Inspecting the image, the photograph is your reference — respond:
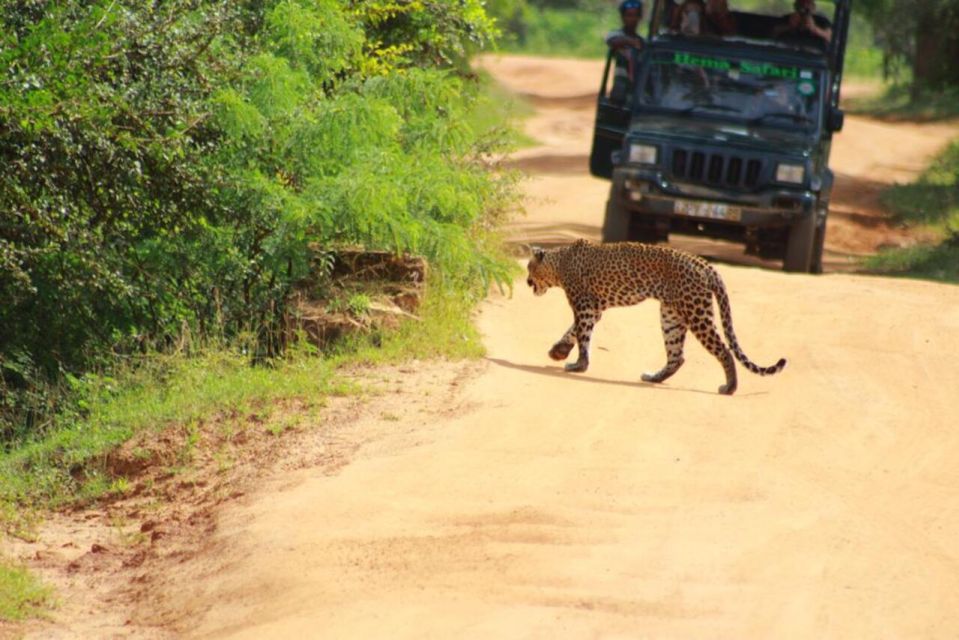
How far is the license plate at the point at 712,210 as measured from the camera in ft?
53.0

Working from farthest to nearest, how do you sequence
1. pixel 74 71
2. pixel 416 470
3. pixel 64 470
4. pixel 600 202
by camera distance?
1. pixel 600 202
2. pixel 74 71
3. pixel 64 470
4. pixel 416 470

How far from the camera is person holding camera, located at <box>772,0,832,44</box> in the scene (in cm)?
1767

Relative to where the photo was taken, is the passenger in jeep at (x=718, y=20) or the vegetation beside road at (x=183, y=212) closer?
the vegetation beside road at (x=183, y=212)

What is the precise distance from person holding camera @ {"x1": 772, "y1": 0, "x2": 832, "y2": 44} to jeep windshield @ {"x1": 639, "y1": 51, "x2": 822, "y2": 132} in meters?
1.14

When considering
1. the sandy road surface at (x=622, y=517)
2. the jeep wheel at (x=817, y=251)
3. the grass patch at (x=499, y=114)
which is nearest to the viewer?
the sandy road surface at (x=622, y=517)

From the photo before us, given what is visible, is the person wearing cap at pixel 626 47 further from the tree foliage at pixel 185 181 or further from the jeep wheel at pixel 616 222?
the tree foliage at pixel 185 181

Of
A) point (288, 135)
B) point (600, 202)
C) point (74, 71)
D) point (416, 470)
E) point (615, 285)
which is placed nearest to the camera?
point (416, 470)

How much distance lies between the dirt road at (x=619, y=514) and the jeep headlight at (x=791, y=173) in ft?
13.9

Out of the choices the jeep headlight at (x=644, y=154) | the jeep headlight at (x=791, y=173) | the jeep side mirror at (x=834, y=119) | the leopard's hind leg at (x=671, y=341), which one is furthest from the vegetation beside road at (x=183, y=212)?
the jeep side mirror at (x=834, y=119)

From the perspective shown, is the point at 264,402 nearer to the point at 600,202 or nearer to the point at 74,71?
the point at 74,71

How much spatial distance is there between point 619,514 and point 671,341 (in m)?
3.23

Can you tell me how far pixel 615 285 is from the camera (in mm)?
11078

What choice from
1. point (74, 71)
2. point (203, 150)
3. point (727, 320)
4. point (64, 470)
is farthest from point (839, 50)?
point (64, 470)

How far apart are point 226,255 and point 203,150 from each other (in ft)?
2.67
